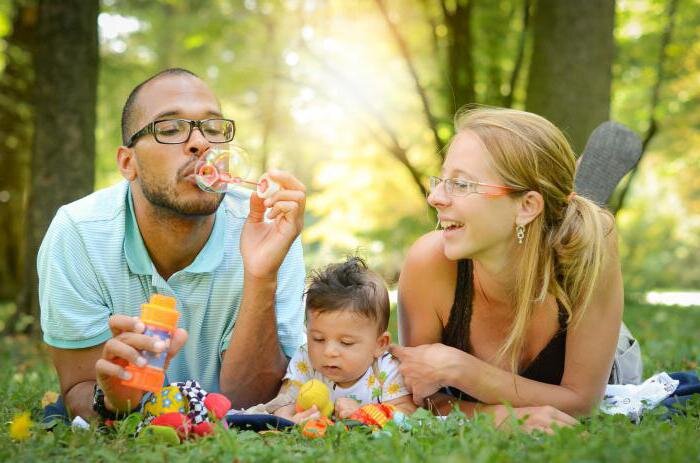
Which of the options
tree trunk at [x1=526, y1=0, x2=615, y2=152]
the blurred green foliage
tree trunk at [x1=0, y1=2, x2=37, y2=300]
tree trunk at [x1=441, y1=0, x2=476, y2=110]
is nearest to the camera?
tree trunk at [x1=526, y1=0, x2=615, y2=152]

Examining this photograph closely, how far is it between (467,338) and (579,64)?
421 cm

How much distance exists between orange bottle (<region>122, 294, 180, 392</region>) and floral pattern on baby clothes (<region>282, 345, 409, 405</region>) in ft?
2.94

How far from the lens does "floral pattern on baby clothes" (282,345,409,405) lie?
352 cm

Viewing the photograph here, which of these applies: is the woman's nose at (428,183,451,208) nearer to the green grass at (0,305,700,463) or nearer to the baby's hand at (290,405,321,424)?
the green grass at (0,305,700,463)

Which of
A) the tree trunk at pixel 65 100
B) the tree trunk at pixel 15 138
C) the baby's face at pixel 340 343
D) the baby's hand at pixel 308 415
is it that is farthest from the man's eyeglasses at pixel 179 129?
the tree trunk at pixel 15 138

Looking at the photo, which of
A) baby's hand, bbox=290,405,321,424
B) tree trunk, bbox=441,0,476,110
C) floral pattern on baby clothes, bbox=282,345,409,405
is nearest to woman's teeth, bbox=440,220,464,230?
floral pattern on baby clothes, bbox=282,345,409,405

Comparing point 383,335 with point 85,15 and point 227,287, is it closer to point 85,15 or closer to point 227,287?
point 227,287

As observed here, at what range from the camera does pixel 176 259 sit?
372 cm

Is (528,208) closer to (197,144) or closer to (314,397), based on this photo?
(314,397)

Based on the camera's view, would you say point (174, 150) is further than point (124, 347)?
Yes

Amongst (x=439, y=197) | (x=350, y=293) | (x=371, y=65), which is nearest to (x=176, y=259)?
(x=350, y=293)

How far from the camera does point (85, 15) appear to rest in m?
7.12

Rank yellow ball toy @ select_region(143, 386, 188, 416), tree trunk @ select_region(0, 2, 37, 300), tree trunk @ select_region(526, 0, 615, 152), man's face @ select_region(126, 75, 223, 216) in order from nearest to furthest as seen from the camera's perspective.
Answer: yellow ball toy @ select_region(143, 386, 188, 416)
man's face @ select_region(126, 75, 223, 216)
tree trunk @ select_region(526, 0, 615, 152)
tree trunk @ select_region(0, 2, 37, 300)

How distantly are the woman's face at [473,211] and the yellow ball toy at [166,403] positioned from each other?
121cm
